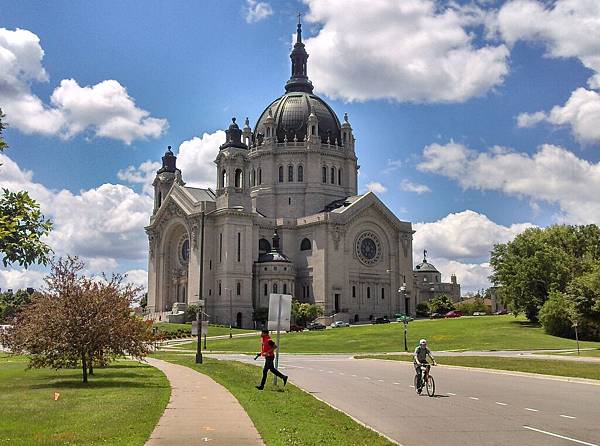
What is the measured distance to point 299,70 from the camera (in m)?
134

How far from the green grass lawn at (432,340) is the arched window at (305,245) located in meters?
34.0

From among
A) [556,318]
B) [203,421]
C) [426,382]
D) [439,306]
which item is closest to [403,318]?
[556,318]

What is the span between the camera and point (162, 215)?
115438mm

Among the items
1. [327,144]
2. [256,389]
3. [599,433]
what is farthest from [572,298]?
[327,144]

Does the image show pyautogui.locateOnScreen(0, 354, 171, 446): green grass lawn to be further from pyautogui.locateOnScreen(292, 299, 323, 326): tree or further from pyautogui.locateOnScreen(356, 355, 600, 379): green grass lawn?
pyautogui.locateOnScreen(292, 299, 323, 326): tree

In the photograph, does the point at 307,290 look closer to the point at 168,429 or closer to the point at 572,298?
the point at 572,298

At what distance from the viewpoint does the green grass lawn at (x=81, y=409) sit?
13.7 m

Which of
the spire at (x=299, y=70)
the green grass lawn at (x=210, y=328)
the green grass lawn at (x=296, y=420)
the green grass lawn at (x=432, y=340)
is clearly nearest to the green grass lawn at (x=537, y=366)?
the green grass lawn at (x=296, y=420)

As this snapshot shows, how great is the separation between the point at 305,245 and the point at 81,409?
92902 millimetres

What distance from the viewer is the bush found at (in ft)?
212

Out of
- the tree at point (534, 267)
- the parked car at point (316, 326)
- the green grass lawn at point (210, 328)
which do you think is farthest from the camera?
the parked car at point (316, 326)

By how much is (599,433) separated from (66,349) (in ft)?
62.4

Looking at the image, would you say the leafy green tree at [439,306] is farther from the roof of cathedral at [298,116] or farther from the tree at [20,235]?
the tree at [20,235]

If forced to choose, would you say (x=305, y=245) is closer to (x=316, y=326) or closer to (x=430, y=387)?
(x=316, y=326)
